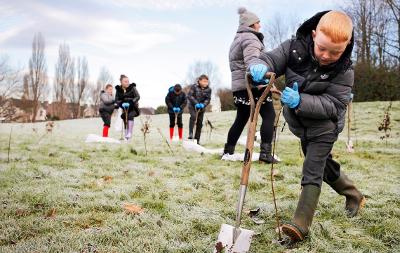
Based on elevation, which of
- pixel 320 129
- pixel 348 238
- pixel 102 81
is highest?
pixel 102 81

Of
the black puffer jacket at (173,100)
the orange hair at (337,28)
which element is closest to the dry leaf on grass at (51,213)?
the orange hair at (337,28)

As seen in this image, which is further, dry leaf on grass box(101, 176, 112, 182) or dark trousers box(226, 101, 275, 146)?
dark trousers box(226, 101, 275, 146)

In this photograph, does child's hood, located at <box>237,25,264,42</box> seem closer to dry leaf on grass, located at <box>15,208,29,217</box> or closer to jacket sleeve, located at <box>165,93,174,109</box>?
dry leaf on grass, located at <box>15,208,29,217</box>

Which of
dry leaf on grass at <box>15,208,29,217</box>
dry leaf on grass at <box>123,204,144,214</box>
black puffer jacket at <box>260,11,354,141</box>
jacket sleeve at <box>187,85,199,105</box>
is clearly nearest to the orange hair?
black puffer jacket at <box>260,11,354,141</box>

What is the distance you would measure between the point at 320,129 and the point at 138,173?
2704mm

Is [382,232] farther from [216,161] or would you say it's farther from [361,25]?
[361,25]

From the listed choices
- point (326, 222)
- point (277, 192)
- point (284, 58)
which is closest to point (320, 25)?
point (284, 58)

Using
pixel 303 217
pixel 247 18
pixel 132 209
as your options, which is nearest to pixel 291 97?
pixel 303 217

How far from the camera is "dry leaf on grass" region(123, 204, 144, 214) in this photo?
3002 millimetres

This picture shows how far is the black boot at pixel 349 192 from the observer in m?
3.13

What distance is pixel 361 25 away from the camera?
27.9 meters

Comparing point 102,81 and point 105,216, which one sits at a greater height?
point 102,81

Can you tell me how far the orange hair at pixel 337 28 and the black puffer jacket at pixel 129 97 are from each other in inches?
324

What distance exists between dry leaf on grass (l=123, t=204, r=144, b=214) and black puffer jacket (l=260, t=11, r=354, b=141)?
1.36m
